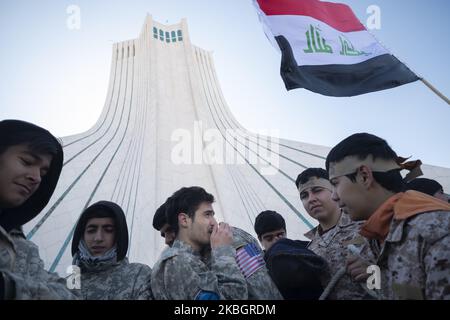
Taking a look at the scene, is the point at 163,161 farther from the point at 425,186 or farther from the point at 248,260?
the point at 248,260

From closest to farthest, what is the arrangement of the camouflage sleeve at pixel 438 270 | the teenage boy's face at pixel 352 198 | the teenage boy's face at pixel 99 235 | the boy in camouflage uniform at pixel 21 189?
the camouflage sleeve at pixel 438 270, the boy in camouflage uniform at pixel 21 189, the teenage boy's face at pixel 352 198, the teenage boy's face at pixel 99 235

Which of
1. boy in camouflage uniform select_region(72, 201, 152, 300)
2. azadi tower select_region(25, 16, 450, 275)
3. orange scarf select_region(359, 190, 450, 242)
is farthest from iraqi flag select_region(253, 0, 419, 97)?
azadi tower select_region(25, 16, 450, 275)

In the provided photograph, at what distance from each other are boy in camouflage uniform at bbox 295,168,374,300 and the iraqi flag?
0.43 metres

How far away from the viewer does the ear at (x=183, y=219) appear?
1.01 metres

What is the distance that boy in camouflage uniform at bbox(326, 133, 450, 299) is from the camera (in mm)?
626

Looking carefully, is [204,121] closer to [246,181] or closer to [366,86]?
[246,181]

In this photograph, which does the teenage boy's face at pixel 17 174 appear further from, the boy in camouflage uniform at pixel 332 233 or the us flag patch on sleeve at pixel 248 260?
the boy in camouflage uniform at pixel 332 233

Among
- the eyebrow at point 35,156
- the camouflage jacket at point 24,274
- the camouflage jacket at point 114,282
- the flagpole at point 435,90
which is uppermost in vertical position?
the flagpole at point 435,90

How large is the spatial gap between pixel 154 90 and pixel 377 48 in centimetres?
438

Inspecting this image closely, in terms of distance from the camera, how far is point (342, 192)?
2.84 feet

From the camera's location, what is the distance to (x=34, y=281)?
0.67 metres

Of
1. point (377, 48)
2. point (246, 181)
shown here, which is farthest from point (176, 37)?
point (377, 48)

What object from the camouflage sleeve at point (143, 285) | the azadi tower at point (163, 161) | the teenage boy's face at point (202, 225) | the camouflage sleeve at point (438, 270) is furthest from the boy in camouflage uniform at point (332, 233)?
the azadi tower at point (163, 161)

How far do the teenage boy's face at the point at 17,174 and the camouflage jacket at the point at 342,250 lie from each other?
2.61ft
